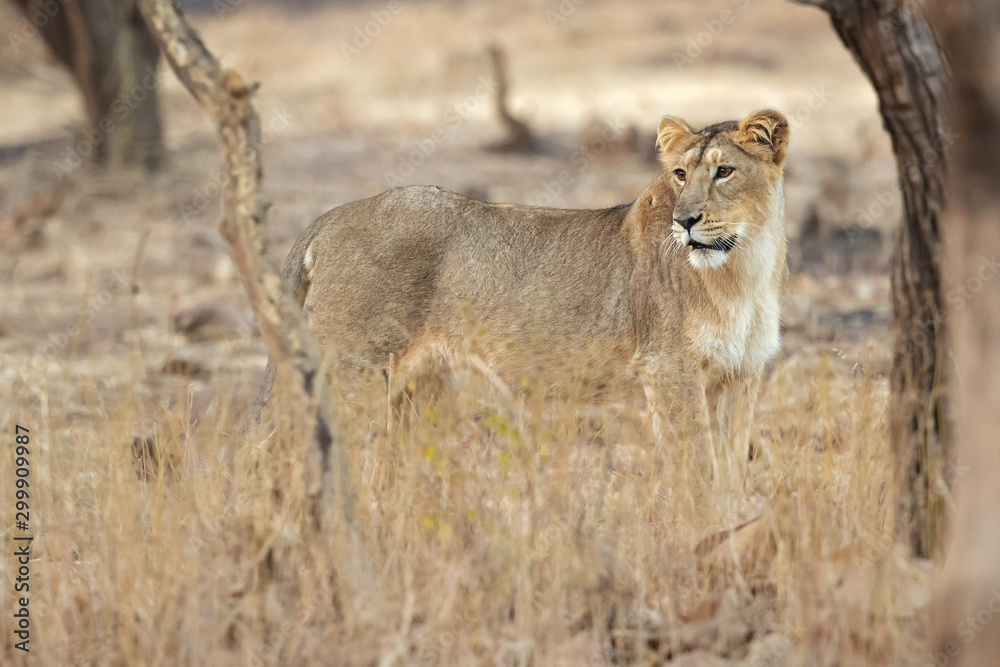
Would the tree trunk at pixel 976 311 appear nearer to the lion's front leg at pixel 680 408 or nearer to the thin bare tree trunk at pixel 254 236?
the thin bare tree trunk at pixel 254 236

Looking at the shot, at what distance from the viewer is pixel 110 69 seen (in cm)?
1199

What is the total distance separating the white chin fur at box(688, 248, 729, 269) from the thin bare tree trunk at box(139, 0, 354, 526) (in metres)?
1.90

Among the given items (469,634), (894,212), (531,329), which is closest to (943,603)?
(469,634)

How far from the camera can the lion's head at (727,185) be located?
4.69 m

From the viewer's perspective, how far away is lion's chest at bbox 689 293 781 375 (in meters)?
4.93

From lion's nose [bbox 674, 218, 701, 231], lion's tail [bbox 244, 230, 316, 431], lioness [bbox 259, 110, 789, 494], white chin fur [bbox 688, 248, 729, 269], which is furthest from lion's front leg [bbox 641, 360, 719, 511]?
lion's tail [bbox 244, 230, 316, 431]

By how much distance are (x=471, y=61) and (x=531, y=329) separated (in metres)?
13.7

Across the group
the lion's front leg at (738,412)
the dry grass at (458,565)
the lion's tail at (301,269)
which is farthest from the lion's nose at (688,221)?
the lion's tail at (301,269)

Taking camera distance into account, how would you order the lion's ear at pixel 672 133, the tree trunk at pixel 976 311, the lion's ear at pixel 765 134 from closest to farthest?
the tree trunk at pixel 976 311
the lion's ear at pixel 765 134
the lion's ear at pixel 672 133

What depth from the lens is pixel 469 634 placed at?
10.9 ft

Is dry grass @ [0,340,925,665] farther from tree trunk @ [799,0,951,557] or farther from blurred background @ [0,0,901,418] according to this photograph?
blurred background @ [0,0,901,418]

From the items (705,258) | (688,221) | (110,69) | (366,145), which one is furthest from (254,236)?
(366,145)

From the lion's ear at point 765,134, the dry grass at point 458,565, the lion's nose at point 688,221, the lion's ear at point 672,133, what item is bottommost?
the dry grass at point 458,565

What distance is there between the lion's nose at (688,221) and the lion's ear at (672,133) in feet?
1.95
